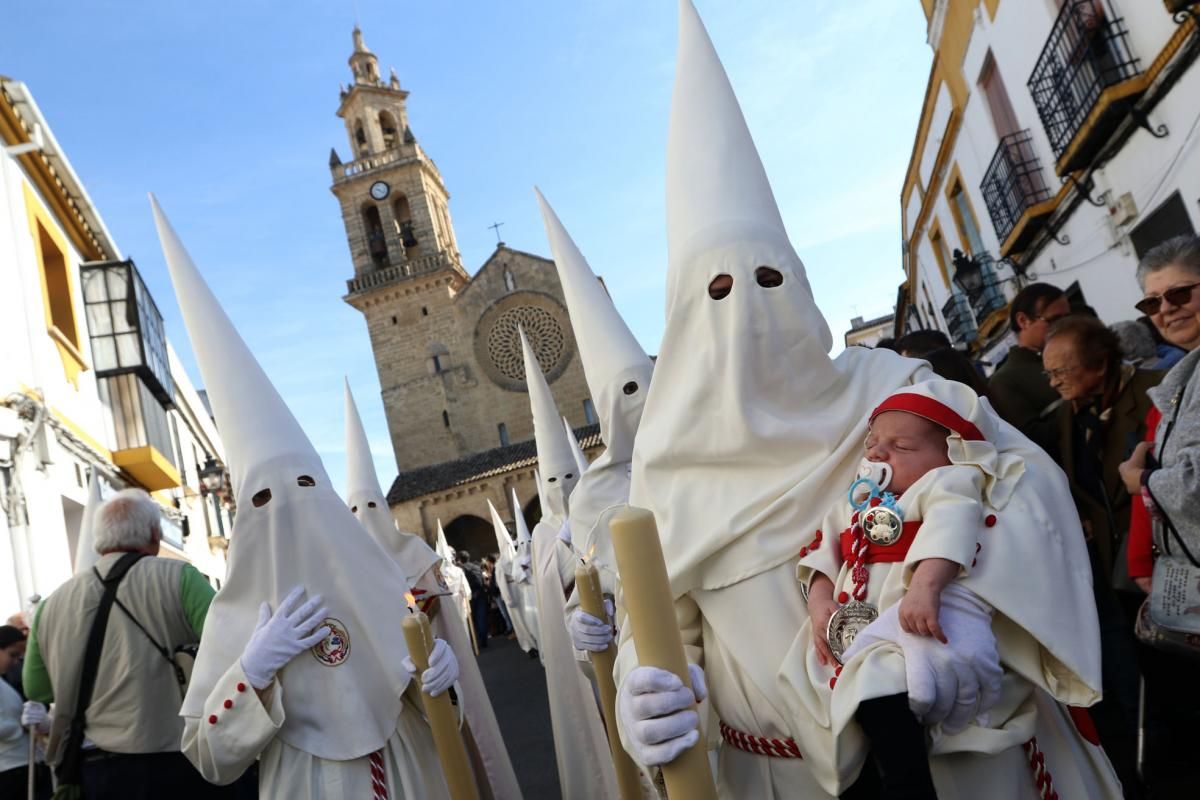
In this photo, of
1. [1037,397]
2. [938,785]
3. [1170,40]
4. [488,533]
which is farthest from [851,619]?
[488,533]

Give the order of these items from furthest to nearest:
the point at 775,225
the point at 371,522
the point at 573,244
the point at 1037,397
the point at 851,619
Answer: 1. the point at 371,522
2. the point at 573,244
3. the point at 1037,397
4. the point at 775,225
5. the point at 851,619

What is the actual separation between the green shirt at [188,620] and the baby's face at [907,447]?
9.49 feet

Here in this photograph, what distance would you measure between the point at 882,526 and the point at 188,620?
10.3ft

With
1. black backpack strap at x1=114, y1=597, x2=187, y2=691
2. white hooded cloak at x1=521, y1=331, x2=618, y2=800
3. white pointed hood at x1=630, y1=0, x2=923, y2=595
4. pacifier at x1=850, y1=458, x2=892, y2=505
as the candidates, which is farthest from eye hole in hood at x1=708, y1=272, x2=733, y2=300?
white hooded cloak at x1=521, y1=331, x2=618, y2=800

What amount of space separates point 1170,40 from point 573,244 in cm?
538

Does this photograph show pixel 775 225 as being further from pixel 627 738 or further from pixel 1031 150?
pixel 1031 150

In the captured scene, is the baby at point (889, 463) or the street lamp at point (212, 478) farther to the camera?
the street lamp at point (212, 478)

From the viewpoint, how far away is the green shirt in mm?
3955

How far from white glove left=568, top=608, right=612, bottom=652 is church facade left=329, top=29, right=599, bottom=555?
36.6 meters

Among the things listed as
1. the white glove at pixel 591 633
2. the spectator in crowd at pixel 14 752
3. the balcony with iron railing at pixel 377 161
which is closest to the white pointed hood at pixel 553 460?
the spectator in crowd at pixel 14 752

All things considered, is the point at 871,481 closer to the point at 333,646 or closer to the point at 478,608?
the point at 333,646

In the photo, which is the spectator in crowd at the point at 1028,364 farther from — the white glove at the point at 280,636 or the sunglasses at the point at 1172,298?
the white glove at the point at 280,636

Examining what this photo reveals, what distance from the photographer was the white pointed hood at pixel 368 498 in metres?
5.89

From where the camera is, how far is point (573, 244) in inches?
246
